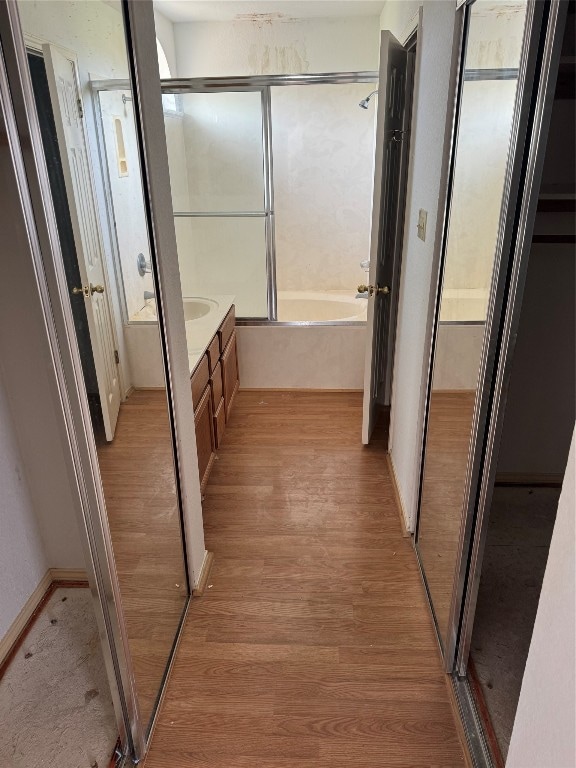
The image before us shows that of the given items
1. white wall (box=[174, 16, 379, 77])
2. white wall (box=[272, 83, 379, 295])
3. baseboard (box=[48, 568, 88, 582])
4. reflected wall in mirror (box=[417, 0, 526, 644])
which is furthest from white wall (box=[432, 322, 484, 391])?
white wall (box=[174, 16, 379, 77])

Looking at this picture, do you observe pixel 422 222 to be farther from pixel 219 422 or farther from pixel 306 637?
pixel 306 637

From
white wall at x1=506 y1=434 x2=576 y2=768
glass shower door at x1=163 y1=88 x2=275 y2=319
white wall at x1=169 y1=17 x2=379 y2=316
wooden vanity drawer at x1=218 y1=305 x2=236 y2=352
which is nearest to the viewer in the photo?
white wall at x1=506 y1=434 x2=576 y2=768

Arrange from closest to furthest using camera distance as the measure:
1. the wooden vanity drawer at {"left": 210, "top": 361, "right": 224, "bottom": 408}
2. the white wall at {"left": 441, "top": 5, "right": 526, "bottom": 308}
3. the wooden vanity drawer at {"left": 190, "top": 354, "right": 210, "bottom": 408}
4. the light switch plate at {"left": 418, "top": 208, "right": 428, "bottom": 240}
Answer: the white wall at {"left": 441, "top": 5, "right": 526, "bottom": 308}
the light switch plate at {"left": 418, "top": 208, "right": 428, "bottom": 240}
the wooden vanity drawer at {"left": 190, "top": 354, "right": 210, "bottom": 408}
the wooden vanity drawer at {"left": 210, "top": 361, "right": 224, "bottom": 408}

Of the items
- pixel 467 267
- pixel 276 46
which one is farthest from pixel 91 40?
pixel 276 46

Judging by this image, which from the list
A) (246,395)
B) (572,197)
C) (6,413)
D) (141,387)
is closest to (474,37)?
(572,197)

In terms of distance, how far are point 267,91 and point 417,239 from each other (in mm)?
1676

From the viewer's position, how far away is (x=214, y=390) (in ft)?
9.17

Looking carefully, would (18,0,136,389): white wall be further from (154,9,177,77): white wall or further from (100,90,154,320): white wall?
(154,9,177,77): white wall

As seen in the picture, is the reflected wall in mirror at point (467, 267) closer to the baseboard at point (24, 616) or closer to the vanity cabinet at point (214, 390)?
the vanity cabinet at point (214, 390)

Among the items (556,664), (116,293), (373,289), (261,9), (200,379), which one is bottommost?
(200,379)

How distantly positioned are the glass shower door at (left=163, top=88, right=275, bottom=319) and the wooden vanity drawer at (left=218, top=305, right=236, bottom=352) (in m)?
0.23

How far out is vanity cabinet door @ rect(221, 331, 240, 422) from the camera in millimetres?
3107

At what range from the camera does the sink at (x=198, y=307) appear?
319 cm

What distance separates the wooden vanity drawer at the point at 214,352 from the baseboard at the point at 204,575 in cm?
92
